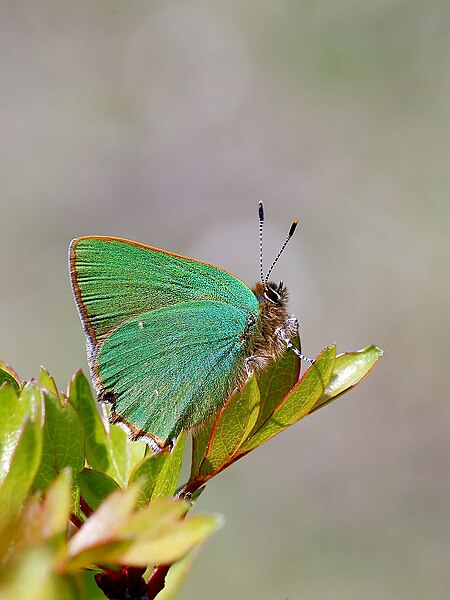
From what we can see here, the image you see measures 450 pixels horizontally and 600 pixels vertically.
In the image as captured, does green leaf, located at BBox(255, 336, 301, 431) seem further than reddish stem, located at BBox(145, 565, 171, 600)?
Yes

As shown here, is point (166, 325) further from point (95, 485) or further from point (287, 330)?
point (95, 485)

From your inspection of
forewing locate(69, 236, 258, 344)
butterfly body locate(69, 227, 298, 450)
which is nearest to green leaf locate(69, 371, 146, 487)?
butterfly body locate(69, 227, 298, 450)

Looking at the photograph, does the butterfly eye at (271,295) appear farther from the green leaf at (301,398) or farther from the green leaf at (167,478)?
the green leaf at (167,478)

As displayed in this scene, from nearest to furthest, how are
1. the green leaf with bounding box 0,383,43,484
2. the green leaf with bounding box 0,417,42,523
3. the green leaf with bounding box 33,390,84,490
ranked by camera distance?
the green leaf with bounding box 0,417,42,523, the green leaf with bounding box 0,383,43,484, the green leaf with bounding box 33,390,84,490

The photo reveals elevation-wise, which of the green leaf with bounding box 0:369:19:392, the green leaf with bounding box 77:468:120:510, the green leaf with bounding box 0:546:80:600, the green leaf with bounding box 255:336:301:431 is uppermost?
the green leaf with bounding box 0:369:19:392

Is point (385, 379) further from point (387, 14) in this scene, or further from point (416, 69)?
point (387, 14)

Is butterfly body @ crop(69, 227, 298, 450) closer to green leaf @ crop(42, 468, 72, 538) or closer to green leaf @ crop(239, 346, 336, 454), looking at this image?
green leaf @ crop(239, 346, 336, 454)
